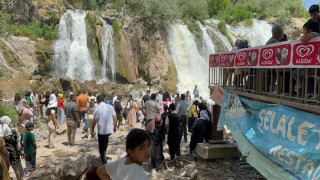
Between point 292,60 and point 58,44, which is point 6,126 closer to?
point 292,60

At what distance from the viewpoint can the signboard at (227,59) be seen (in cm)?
635

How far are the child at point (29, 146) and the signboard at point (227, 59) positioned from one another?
465cm

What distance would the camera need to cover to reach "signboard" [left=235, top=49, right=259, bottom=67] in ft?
17.0

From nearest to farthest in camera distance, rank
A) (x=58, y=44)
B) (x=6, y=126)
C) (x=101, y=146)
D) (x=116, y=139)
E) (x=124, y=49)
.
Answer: (x=6, y=126) → (x=101, y=146) → (x=116, y=139) → (x=58, y=44) → (x=124, y=49)

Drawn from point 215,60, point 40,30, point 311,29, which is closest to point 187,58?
point 40,30

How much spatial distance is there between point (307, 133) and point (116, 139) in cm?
727

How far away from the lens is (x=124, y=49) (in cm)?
2486

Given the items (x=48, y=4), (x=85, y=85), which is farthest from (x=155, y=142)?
(x=48, y=4)

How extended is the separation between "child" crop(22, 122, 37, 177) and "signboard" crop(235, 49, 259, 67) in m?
4.71

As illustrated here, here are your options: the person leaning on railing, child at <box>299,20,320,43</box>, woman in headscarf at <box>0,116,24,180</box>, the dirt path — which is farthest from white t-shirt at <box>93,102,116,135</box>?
child at <box>299,20,320,43</box>

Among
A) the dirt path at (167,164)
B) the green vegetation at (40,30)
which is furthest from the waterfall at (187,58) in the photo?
the dirt path at (167,164)

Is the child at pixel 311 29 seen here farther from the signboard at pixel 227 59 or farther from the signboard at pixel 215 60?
the signboard at pixel 215 60

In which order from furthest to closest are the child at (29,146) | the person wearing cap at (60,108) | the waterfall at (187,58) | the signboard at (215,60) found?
the waterfall at (187,58)
the person wearing cap at (60,108)
the signboard at (215,60)
the child at (29,146)

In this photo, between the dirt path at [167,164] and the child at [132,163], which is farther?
the dirt path at [167,164]
